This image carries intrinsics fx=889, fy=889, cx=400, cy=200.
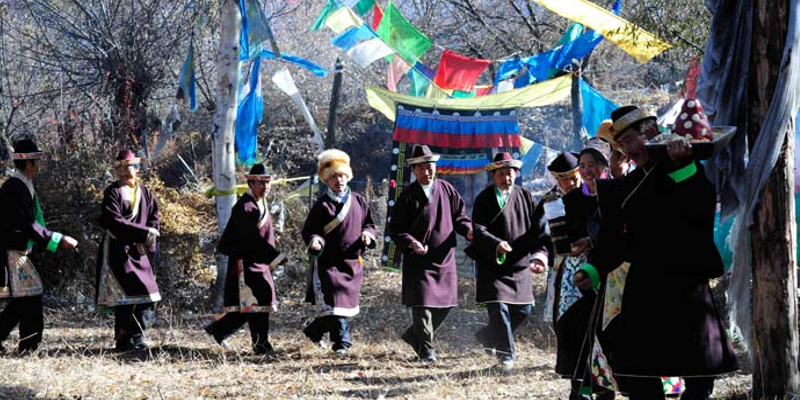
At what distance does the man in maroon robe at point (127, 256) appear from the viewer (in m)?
7.81

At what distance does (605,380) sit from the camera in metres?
4.73

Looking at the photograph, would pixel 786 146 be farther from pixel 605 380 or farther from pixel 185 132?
pixel 185 132

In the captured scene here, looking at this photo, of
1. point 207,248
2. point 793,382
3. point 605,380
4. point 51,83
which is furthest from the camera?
point 51,83

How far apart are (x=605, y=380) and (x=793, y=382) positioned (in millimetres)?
1331

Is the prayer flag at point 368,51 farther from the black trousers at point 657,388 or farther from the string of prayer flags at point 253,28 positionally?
the black trousers at point 657,388

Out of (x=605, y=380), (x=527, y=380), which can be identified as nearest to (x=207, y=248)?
(x=527, y=380)

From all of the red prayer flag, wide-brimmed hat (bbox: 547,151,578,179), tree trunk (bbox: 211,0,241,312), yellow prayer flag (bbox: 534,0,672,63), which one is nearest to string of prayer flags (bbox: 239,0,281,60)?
tree trunk (bbox: 211,0,241,312)

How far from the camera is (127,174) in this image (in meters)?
7.91

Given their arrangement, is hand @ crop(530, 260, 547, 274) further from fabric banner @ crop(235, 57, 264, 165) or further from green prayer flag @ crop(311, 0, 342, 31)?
green prayer flag @ crop(311, 0, 342, 31)

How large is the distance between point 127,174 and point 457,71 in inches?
185

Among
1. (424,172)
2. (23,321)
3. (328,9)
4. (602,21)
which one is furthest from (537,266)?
(328,9)

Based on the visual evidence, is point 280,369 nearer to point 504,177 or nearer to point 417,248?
point 417,248

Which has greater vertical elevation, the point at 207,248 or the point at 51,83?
the point at 51,83

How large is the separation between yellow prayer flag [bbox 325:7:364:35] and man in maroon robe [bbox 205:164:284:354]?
10.8ft
